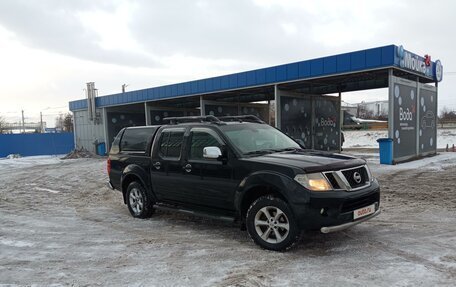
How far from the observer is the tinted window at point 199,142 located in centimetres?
589

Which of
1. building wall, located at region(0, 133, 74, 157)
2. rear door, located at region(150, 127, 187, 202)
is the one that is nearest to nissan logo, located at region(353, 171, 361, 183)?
rear door, located at region(150, 127, 187, 202)

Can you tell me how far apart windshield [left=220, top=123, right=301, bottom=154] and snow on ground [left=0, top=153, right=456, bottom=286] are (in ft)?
4.47

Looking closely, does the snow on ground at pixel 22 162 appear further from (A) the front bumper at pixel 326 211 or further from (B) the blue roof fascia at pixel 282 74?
(A) the front bumper at pixel 326 211

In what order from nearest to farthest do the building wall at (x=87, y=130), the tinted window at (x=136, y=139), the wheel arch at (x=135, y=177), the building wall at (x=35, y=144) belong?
the wheel arch at (x=135, y=177) < the tinted window at (x=136, y=139) < the building wall at (x=87, y=130) < the building wall at (x=35, y=144)

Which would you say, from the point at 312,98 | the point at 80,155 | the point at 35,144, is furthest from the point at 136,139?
the point at 35,144

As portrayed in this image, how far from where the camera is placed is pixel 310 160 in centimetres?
499

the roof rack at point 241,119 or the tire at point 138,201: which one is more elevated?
the roof rack at point 241,119

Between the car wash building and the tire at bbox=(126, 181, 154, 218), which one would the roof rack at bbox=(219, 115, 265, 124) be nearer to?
the tire at bbox=(126, 181, 154, 218)

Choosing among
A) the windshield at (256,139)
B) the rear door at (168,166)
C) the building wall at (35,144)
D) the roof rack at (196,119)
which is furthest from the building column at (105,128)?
the windshield at (256,139)

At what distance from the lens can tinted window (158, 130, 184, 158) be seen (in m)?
6.39

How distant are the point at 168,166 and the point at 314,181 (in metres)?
2.75

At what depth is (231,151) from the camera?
552cm

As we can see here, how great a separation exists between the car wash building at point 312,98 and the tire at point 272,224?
10281 mm

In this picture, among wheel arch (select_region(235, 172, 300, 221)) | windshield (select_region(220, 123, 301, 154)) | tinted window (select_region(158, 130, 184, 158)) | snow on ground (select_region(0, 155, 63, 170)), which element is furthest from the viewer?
snow on ground (select_region(0, 155, 63, 170))
